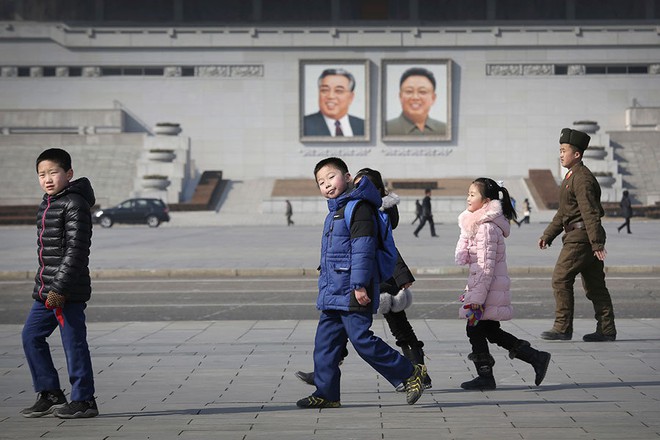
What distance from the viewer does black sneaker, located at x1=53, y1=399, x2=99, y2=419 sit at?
7.03 meters

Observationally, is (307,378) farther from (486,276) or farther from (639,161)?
(639,161)

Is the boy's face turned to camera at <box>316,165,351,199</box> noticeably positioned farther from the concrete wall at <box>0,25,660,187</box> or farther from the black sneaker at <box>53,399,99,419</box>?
the concrete wall at <box>0,25,660,187</box>

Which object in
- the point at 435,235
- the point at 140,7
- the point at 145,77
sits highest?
the point at 140,7

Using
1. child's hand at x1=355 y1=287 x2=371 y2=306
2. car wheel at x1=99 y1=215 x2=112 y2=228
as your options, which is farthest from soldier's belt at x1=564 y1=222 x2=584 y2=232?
car wheel at x1=99 y1=215 x2=112 y2=228

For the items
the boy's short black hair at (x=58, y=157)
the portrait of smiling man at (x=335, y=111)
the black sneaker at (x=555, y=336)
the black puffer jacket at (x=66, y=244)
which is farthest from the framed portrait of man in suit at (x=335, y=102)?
the black puffer jacket at (x=66, y=244)

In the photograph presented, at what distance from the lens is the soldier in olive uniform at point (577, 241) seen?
10602 millimetres

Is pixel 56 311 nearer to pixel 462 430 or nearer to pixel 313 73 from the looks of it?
pixel 462 430

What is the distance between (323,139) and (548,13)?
18.0 m

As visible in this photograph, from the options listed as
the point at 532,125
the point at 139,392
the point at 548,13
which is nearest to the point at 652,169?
the point at 532,125

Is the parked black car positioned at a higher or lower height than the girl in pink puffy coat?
lower

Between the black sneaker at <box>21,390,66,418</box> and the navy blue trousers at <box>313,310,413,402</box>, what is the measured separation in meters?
1.65

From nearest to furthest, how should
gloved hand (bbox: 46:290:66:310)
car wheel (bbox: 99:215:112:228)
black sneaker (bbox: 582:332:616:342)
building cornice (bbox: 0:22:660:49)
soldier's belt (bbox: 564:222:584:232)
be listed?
1. gloved hand (bbox: 46:290:66:310)
2. black sneaker (bbox: 582:332:616:342)
3. soldier's belt (bbox: 564:222:584:232)
4. car wheel (bbox: 99:215:112:228)
5. building cornice (bbox: 0:22:660:49)

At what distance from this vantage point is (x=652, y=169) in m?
61.0

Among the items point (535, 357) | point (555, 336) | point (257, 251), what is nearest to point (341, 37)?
point (257, 251)
